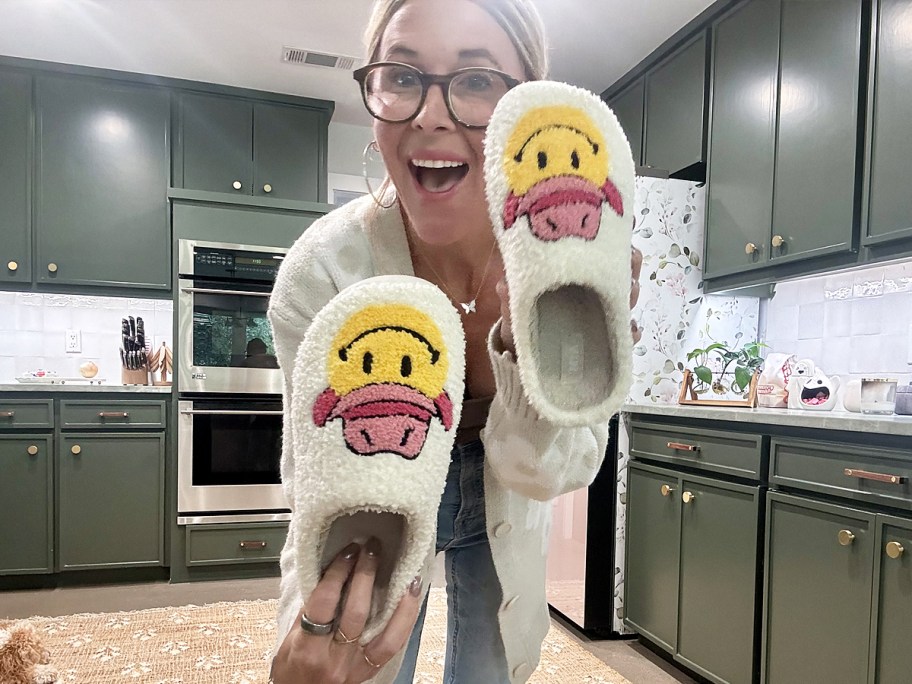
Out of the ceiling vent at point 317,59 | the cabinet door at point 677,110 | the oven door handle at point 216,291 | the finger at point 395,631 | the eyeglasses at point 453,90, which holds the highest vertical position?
the ceiling vent at point 317,59

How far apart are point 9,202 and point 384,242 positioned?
2.99 meters

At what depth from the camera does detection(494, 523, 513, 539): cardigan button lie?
2.33 ft

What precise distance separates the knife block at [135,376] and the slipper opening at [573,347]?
114 inches

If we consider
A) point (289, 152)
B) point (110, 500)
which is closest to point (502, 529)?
point (110, 500)

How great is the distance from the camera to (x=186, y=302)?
275 cm

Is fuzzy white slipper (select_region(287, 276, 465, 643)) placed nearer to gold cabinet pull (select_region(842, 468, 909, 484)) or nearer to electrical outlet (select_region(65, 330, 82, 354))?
gold cabinet pull (select_region(842, 468, 909, 484))

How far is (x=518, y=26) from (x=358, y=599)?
1.69ft

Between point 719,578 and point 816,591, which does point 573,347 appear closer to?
point 816,591

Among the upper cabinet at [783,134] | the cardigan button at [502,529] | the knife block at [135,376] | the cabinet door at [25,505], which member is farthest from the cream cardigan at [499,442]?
the knife block at [135,376]

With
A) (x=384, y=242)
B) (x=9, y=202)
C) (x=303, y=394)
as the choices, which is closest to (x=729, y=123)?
(x=384, y=242)

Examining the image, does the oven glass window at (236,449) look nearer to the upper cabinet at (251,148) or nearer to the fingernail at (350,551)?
the upper cabinet at (251,148)

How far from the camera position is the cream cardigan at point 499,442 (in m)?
0.56

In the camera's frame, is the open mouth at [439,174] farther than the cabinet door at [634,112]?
No

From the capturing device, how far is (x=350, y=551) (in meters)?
0.48
